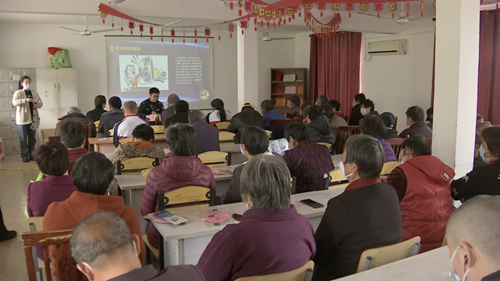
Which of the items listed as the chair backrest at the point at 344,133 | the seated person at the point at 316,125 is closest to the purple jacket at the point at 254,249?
the seated person at the point at 316,125

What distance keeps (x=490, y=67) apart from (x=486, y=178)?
5543 millimetres

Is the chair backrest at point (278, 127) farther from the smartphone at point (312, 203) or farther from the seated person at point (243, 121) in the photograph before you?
the smartphone at point (312, 203)

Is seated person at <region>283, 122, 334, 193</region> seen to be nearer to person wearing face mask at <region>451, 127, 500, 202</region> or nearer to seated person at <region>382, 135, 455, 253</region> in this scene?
seated person at <region>382, 135, 455, 253</region>

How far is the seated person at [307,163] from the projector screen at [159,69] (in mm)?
7947

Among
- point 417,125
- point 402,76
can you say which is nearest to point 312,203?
point 417,125

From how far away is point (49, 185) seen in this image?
261 cm

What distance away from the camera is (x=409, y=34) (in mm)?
9117

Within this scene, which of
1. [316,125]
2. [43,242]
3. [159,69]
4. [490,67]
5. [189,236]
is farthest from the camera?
[159,69]

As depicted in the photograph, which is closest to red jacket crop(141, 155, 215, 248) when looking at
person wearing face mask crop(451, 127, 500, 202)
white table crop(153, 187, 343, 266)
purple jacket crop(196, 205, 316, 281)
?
white table crop(153, 187, 343, 266)

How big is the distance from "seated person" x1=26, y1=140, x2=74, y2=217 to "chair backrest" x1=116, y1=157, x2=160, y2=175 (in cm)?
A: 113

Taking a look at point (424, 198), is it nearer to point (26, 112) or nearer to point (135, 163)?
point (135, 163)

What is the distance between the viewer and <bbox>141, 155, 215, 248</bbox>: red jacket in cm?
292

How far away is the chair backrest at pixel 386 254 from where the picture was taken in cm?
188

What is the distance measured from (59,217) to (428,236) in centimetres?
204
